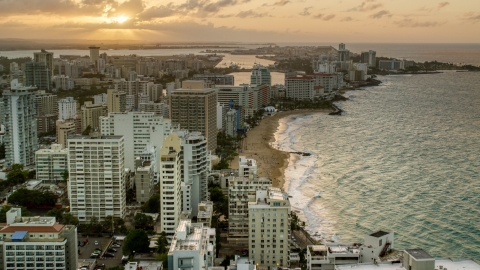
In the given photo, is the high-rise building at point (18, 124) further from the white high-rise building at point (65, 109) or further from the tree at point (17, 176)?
the white high-rise building at point (65, 109)

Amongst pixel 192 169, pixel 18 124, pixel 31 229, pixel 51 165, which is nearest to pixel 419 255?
pixel 31 229

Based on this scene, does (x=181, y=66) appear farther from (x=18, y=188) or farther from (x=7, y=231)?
(x=7, y=231)

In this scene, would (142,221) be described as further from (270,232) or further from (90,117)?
(90,117)

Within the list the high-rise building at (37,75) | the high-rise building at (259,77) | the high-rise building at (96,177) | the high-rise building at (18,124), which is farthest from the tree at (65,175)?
the high-rise building at (259,77)

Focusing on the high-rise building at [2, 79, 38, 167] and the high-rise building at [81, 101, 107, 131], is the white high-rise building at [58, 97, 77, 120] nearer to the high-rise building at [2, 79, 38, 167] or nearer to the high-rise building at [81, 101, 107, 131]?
the high-rise building at [81, 101, 107, 131]

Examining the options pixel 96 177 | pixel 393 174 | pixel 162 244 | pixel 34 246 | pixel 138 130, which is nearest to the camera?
pixel 34 246

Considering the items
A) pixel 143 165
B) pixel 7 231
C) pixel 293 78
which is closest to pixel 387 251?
pixel 7 231

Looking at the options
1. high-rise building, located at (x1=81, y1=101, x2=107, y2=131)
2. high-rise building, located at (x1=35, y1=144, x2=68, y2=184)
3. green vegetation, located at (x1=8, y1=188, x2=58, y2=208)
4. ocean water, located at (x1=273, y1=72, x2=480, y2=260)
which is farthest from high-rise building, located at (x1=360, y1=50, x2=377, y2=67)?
green vegetation, located at (x1=8, y1=188, x2=58, y2=208)
